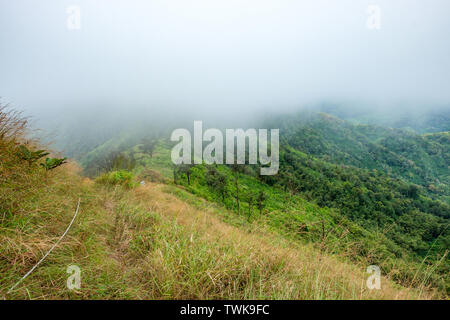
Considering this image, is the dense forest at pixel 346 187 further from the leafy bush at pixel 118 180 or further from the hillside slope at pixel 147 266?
the hillside slope at pixel 147 266

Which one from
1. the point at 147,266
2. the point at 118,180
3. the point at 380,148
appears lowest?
the point at 380,148

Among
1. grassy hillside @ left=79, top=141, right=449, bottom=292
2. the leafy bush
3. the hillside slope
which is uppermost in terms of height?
the hillside slope

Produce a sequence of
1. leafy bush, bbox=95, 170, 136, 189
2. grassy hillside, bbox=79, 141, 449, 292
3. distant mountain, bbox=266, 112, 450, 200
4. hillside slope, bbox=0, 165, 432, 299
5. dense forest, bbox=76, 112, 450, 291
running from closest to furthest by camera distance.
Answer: hillside slope, bbox=0, 165, 432, 299 < dense forest, bbox=76, 112, 450, 291 < leafy bush, bbox=95, 170, 136, 189 < grassy hillside, bbox=79, 141, 449, 292 < distant mountain, bbox=266, 112, 450, 200

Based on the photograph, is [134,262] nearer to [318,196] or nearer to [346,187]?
[318,196]

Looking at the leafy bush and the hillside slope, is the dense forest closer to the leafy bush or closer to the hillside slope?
the leafy bush

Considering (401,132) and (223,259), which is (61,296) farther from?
(401,132)

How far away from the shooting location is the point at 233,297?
1.99 meters

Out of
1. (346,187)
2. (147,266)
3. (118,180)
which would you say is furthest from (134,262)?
(346,187)

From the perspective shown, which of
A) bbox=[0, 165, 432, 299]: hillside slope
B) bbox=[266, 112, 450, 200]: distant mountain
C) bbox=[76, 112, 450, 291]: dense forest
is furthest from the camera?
bbox=[266, 112, 450, 200]: distant mountain

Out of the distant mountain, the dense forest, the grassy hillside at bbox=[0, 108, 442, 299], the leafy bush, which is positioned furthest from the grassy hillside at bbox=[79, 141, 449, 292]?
the distant mountain

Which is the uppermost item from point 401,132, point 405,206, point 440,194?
point 401,132

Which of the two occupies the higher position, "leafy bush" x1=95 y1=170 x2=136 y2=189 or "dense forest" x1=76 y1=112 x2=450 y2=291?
"leafy bush" x1=95 y1=170 x2=136 y2=189
